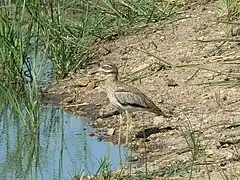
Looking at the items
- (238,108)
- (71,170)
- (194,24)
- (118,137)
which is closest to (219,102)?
(238,108)

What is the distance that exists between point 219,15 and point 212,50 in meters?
1.08

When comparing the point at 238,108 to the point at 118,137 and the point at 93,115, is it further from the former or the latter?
the point at 93,115

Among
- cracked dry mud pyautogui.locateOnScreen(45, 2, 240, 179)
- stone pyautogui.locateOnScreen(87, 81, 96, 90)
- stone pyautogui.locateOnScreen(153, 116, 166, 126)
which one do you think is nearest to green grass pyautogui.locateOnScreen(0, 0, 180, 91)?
cracked dry mud pyautogui.locateOnScreen(45, 2, 240, 179)

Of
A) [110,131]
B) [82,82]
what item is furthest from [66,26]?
[110,131]

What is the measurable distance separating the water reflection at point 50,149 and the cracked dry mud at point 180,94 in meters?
0.28

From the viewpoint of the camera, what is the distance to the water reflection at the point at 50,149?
25.8 ft

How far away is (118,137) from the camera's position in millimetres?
9039

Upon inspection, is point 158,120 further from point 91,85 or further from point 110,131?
point 91,85

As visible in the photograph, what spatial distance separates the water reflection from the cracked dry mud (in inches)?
10.8

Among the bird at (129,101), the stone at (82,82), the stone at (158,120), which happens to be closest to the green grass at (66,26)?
the stone at (82,82)

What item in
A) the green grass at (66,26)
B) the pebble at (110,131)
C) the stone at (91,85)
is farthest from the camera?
the stone at (91,85)

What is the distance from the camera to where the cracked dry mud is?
7523 mm

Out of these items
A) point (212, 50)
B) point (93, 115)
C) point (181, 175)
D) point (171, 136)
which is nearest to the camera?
point (181, 175)

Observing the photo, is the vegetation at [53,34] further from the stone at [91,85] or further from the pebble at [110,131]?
the pebble at [110,131]
